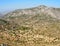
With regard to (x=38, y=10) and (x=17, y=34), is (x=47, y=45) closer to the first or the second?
(x=17, y=34)

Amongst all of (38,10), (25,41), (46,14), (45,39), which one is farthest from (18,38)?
(38,10)

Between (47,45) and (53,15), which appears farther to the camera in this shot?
→ (53,15)

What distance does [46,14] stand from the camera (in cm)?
8262

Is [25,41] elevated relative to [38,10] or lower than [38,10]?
lower

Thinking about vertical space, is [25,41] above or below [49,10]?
below

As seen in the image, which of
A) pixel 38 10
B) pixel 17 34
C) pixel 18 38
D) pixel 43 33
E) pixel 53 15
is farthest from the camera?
pixel 38 10

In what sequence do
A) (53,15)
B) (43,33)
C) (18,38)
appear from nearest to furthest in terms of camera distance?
(18,38) → (43,33) → (53,15)

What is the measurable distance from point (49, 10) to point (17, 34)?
4305 centimetres

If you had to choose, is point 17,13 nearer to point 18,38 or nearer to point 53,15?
point 53,15

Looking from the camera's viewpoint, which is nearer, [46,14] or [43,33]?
[43,33]

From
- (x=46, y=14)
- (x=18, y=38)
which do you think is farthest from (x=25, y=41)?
(x=46, y=14)

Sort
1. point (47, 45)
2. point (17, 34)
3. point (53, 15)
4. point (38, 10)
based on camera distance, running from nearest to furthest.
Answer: point (47, 45), point (17, 34), point (53, 15), point (38, 10)

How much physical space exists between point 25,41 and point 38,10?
49675 millimetres

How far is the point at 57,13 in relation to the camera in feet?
279
